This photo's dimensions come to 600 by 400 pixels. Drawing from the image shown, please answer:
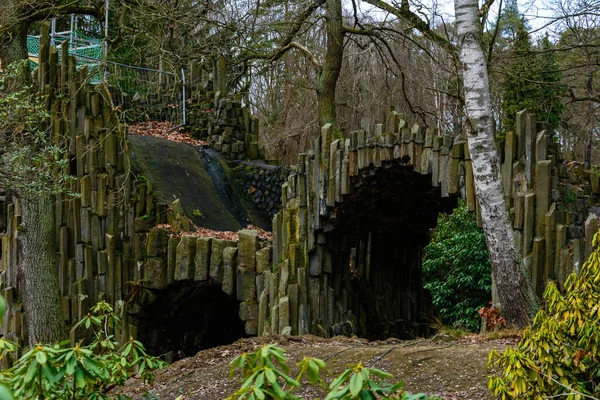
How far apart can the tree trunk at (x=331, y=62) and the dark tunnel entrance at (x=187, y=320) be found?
3.32 metres

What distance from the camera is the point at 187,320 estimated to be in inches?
500

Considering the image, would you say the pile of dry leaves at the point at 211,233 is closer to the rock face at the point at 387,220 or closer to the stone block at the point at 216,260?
the stone block at the point at 216,260

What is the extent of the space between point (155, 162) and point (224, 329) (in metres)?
3.24

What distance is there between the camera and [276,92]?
1966 centimetres

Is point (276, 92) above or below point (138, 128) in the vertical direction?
above

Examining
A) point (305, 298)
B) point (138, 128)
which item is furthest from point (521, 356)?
point (138, 128)

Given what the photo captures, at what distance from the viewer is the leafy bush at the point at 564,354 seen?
347 cm

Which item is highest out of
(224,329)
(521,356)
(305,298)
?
(521,356)

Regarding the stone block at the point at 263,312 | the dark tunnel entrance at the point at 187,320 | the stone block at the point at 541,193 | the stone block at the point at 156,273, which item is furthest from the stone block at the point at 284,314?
the stone block at the point at 541,193

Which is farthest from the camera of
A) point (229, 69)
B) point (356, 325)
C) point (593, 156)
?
point (593, 156)

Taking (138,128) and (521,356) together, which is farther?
(138,128)

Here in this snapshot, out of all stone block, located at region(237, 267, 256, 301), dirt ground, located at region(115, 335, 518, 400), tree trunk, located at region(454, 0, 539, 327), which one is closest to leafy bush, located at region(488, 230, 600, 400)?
dirt ground, located at region(115, 335, 518, 400)

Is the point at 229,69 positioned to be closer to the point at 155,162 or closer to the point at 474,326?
the point at 155,162

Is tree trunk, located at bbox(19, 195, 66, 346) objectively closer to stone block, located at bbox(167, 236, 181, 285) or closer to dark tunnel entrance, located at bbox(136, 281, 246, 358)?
dark tunnel entrance, located at bbox(136, 281, 246, 358)
